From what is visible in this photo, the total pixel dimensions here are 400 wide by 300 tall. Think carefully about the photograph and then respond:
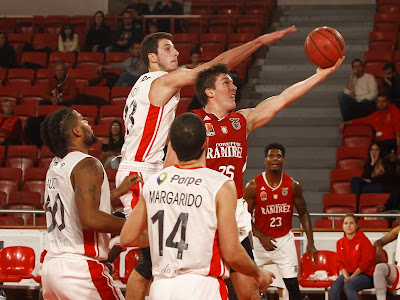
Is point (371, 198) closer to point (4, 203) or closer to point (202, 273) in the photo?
point (4, 203)

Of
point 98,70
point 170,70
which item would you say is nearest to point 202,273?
point 170,70

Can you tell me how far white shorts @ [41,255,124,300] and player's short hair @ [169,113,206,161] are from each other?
97 cm

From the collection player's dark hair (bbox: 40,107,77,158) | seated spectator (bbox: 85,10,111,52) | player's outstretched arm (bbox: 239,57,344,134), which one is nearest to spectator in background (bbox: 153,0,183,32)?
seated spectator (bbox: 85,10,111,52)

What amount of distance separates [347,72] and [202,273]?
414 inches

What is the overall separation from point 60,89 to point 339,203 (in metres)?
5.32

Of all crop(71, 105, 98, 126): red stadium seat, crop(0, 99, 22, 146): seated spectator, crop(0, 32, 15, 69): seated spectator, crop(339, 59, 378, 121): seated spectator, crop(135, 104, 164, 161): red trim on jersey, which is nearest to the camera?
crop(135, 104, 164, 161): red trim on jersey

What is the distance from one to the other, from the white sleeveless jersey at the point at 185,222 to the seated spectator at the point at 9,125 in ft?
29.2

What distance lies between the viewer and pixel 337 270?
28.9ft

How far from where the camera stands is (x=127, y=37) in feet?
47.9

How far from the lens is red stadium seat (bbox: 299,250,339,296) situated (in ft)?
28.6

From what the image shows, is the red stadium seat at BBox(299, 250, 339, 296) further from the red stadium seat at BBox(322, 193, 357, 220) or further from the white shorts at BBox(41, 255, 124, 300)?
the white shorts at BBox(41, 255, 124, 300)

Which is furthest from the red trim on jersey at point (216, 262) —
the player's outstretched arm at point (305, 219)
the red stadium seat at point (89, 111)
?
the red stadium seat at point (89, 111)

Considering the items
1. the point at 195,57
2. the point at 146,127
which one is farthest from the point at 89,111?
the point at 146,127

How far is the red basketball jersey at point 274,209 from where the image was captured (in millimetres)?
8375
